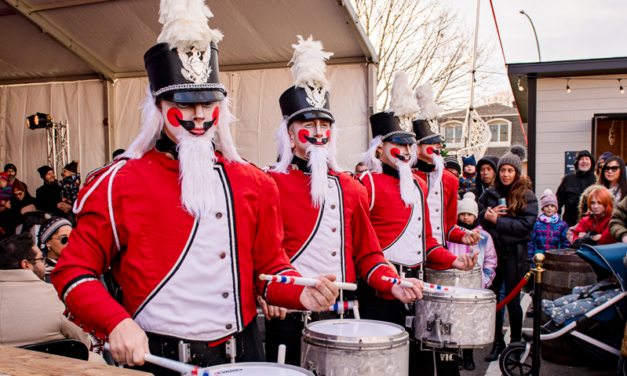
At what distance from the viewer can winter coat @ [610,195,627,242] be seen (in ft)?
16.4

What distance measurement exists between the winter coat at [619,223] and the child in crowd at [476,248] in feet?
3.80

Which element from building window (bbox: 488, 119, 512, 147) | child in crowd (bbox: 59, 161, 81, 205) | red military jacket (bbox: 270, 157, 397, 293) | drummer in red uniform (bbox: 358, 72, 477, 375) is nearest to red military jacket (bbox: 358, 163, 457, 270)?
drummer in red uniform (bbox: 358, 72, 477, 375)

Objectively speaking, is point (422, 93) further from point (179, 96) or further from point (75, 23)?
point (75, 23)

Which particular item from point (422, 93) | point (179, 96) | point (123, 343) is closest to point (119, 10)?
point (422, 93)

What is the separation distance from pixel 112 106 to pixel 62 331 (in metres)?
7.56

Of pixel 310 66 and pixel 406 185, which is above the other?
pixel 310 66

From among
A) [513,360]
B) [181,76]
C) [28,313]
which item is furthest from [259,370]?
[513,360]

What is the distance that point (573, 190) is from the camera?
307 inches

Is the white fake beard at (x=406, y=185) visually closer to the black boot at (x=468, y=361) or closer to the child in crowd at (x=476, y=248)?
the child in crowd at (x=476, y=248)

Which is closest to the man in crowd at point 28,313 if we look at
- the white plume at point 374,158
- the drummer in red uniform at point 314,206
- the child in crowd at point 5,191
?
the drummer in red uniform at point 314,206

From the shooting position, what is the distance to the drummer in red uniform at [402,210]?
3982mm

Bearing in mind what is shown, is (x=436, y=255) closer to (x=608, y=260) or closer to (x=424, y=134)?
(x=424, y=134)

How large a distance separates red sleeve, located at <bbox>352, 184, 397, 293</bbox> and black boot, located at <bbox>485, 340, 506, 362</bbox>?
2.88 metres

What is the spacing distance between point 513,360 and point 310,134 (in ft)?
9.84
